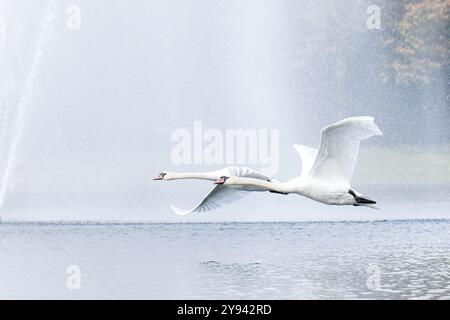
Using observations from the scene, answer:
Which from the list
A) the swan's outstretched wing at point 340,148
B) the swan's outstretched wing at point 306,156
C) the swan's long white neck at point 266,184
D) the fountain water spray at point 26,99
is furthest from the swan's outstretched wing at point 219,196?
the fountain water spray at point 26,99

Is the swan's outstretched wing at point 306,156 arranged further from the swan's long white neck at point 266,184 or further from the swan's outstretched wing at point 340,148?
the swan's long white neck at point 266,184

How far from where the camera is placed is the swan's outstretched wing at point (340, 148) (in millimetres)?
18422

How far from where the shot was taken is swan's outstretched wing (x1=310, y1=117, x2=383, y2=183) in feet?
60.4

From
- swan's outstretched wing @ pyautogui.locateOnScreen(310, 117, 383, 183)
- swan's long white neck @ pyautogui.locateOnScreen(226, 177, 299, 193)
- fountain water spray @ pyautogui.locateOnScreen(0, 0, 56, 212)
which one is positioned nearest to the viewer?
swan's outstretched wing @ pyautogui.locateOnScreen(310, 117, 383, 183)

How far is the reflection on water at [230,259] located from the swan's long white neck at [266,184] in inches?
85.3

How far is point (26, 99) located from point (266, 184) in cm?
1930

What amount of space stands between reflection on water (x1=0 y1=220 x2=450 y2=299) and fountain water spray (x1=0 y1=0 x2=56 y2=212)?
4.50 m

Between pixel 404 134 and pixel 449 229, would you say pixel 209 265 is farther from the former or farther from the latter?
pixel 404 134

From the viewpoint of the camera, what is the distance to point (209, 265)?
2477cm

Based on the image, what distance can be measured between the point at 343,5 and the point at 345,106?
388cm

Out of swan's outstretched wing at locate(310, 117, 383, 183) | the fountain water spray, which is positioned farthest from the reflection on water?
the fountain water spray

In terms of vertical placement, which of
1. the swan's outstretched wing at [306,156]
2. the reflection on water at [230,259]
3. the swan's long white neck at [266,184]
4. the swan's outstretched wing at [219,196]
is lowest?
the reflection on water at [230,259]

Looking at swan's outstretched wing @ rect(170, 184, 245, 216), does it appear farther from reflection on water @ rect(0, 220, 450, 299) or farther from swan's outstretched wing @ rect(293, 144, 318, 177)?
reflection on water @ rect(0, 220, 450, 299)
